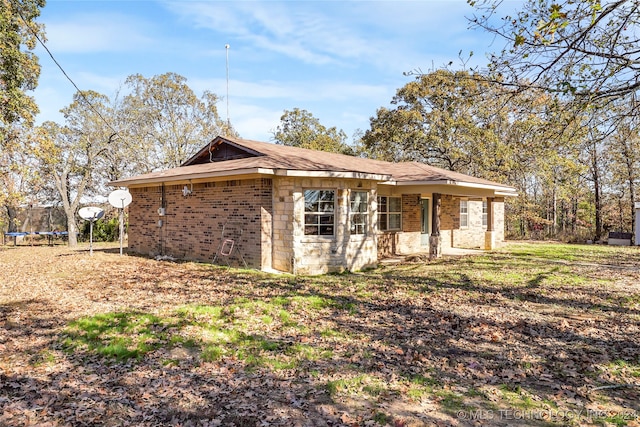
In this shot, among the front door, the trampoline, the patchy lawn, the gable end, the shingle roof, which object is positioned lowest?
the patchy lawn

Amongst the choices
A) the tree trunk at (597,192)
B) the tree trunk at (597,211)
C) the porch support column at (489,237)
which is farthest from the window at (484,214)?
the tree trunk at (597,192)

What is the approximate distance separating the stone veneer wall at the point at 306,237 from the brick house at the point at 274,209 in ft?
0.09

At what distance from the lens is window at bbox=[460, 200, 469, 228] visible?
19017 mm

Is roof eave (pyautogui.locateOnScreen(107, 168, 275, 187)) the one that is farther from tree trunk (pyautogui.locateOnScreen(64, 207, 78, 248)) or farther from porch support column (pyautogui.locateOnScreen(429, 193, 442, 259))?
tree trunk (pyautogui.locateOnScreen(64, 207, 78, 248))

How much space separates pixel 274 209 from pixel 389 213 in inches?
232

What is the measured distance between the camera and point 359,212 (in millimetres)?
11883

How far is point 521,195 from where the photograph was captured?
27.1 metres

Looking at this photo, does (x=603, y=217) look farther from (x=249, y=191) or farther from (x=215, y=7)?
(x=215, y=7)

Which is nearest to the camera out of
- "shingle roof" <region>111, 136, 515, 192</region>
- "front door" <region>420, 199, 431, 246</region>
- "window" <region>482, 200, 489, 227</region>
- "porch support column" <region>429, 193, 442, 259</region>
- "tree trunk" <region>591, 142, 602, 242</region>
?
"shingle roof" <region>111, 136, 515, 192</region>

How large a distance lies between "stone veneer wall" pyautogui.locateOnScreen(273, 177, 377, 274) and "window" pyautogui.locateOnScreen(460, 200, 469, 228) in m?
9.12

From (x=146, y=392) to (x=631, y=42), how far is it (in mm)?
7673

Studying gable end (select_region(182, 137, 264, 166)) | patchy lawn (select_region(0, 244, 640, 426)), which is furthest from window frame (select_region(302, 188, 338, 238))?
gable end (select_region(182, 137, 264, 166))

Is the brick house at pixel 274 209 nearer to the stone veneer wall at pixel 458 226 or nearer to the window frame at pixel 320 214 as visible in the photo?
the window frame at pixel 320 214

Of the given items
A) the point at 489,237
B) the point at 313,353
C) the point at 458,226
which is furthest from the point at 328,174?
the point at 489,237
